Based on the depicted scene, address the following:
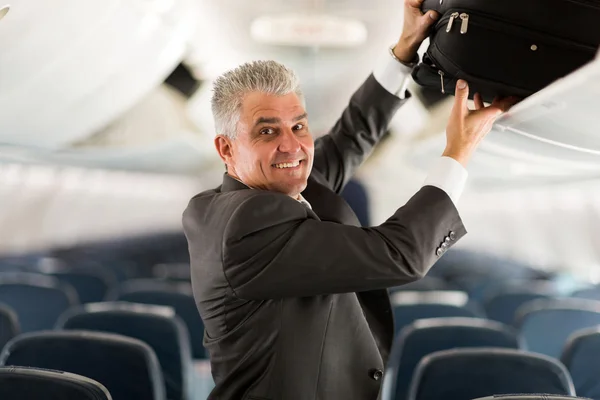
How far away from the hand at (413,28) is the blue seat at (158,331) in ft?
6.38

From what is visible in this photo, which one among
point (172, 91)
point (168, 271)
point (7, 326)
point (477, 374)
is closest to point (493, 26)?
point (477, 374)

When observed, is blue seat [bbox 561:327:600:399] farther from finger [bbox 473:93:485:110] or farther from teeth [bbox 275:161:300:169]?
teeth [bbox 275:161:300:169]

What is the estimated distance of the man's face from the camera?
6.36ft

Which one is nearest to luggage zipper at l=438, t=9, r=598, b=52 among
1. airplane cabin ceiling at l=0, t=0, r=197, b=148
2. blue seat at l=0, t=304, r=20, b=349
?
airplane cabin ceiling at l=0, t=0, r=197, b=148

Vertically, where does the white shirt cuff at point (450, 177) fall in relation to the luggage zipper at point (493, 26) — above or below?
below

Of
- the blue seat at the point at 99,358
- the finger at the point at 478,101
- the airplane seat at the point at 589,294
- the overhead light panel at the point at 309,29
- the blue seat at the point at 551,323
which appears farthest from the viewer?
the airplane seat at the point at 589,294

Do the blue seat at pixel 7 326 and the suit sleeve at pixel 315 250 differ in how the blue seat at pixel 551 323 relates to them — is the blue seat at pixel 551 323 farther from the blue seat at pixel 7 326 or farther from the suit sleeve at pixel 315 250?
the suit sleeve at pixel 315 250

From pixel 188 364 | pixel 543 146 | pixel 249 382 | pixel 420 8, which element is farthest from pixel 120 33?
pixel 249 382

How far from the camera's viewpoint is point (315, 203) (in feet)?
7.22

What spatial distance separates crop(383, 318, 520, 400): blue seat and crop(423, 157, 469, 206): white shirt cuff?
1931 millimetres

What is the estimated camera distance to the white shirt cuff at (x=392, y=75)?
7.95 feet

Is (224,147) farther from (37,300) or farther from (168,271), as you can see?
(168,271)

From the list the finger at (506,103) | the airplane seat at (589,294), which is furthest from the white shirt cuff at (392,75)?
the airplane seat at (589,294)

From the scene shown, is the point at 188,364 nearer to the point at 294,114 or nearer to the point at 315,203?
the point at 315,203
